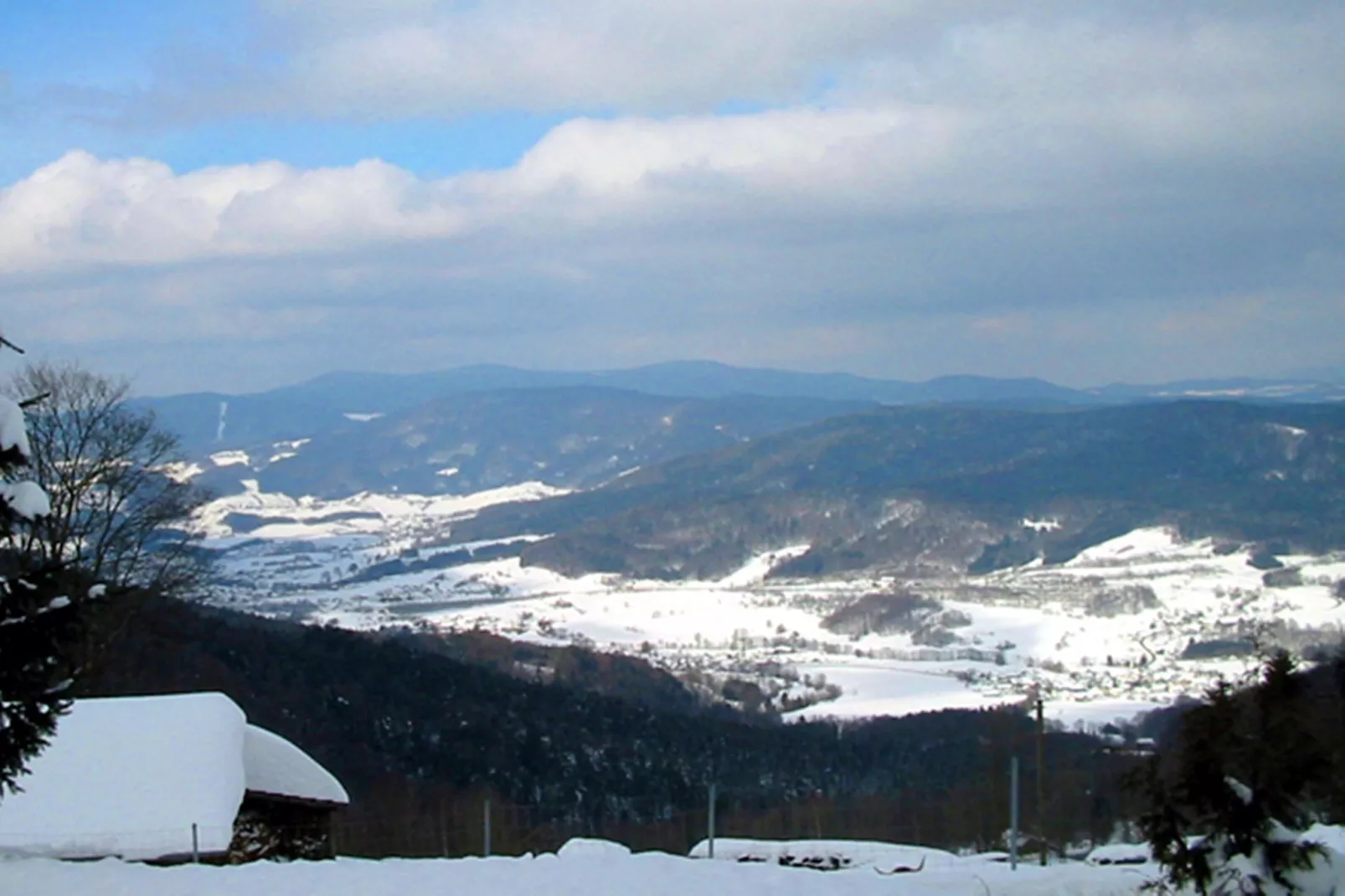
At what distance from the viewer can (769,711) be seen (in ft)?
198

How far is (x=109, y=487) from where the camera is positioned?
2767cm

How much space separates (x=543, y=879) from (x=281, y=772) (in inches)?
342

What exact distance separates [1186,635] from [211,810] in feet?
225

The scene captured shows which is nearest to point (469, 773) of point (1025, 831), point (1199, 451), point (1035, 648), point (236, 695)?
point (236, 695)

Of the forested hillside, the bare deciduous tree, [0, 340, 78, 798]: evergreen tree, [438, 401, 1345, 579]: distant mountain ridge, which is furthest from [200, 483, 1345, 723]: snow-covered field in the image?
[0, 340, 78, 798]: evergreen tree

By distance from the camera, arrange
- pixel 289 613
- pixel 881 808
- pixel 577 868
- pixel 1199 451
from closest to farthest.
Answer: pixel 577 868, pixel 881 808, pixel 289 613, pixel 1199 451

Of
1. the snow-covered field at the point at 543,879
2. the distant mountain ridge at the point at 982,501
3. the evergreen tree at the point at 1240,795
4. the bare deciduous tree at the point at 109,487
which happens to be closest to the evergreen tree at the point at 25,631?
the snow-covered field at the point at 543,879

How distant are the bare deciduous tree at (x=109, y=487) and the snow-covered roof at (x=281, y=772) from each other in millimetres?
8200

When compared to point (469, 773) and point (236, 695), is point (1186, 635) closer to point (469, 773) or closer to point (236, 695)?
point (469, 773)

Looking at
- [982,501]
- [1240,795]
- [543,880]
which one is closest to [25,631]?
[543,880]

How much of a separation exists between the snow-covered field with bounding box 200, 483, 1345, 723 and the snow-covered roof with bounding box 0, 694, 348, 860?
3203cm

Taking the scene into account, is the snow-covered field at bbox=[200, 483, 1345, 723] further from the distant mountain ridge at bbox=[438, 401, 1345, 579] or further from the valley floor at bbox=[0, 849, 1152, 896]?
the valley floor at bbox=[0, 849, 1152, 896]

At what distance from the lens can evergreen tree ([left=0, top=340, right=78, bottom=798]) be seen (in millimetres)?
9391

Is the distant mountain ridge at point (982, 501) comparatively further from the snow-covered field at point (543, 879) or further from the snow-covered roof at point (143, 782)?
the snow-covered field at point (543, 879)
